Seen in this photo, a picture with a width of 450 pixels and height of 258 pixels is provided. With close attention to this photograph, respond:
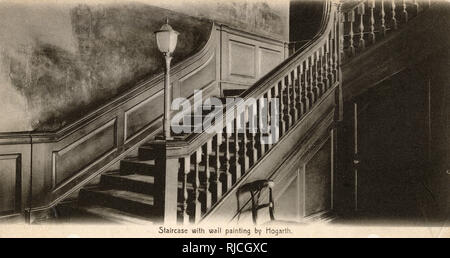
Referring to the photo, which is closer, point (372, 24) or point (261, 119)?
point (261, 119)

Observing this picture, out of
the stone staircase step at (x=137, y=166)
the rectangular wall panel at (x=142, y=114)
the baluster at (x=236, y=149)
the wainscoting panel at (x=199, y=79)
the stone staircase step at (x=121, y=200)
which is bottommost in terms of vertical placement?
the stone staircase step at (x=121, y=200)

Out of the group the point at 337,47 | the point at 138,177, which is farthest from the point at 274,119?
the point at 138,177

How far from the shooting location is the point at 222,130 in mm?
3352

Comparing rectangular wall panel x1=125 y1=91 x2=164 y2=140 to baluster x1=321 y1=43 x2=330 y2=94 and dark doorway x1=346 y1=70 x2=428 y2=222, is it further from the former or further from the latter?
dark doorway x1=346 y1=70 x2=428 y2=222

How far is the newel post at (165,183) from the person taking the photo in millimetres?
2926

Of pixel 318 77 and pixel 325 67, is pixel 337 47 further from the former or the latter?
pixel 318 77

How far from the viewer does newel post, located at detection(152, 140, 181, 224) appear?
2.93 meters

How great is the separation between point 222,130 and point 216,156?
25 cm

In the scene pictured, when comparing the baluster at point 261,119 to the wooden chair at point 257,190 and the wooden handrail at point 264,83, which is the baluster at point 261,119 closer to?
the wooden handrail at point 264,83

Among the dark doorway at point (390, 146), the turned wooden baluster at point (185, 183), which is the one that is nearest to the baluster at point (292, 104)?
the dark doorway at point (390, 146)

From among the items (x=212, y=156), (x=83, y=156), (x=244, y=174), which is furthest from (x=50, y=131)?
(x=244, y=174)

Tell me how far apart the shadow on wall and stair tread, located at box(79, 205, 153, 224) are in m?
1.00

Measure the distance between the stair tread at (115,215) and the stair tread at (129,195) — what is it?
0.46ft
